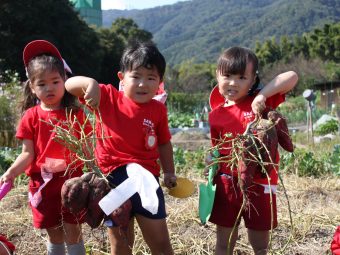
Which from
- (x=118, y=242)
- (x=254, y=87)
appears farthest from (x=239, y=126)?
(x=118, y=242)

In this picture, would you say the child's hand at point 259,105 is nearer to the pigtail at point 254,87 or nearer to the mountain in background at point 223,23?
the pigtail at point 254,87

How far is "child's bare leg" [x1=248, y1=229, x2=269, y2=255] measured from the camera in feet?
7.76

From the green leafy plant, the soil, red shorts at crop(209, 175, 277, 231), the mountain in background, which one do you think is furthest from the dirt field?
the mountain in background

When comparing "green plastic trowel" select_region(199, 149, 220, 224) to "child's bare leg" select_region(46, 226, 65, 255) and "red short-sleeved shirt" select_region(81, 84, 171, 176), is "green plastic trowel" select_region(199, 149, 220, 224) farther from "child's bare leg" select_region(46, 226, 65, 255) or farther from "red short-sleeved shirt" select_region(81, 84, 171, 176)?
"child's bare leg" select_region(46, 226, 65, 255)

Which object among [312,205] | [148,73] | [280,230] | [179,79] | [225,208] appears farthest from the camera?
[179,79]

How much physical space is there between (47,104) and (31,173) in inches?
15.1

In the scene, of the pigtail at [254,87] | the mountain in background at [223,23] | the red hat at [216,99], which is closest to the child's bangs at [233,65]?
the pigtail at [254,87]

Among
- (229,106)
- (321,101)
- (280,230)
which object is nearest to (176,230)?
(280,230)

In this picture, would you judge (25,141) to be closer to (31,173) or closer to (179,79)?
(31,173)

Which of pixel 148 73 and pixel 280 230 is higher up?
pixel 148 73

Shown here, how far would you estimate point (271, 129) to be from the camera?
6.47 feet

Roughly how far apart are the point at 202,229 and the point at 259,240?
0.90 meters

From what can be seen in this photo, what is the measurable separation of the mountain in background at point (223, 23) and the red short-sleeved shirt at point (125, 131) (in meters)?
70.0

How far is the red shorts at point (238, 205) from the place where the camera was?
232 centimetres
